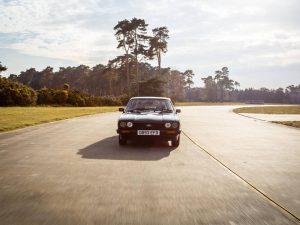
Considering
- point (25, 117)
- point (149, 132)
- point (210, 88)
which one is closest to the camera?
point (149, 132)

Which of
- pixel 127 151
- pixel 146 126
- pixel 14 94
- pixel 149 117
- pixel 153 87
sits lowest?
pixel 127 151

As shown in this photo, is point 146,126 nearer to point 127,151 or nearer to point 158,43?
point 127,151

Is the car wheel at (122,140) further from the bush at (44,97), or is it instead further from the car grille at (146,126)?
the bush at (44,97)

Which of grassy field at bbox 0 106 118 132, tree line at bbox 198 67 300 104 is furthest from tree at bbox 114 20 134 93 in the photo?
tree line at bbox 198 67 300 104

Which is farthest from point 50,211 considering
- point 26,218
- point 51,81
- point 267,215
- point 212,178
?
point 51,81

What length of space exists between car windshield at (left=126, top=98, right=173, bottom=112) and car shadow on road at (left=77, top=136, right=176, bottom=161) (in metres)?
1.07

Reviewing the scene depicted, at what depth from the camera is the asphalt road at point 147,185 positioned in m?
3.97

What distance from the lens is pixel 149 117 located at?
32.0 ft

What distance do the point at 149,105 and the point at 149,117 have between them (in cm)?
143

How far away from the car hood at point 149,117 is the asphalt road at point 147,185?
30.7 inches

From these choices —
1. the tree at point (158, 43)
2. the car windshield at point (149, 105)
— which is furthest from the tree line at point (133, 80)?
the car windshield at point (149, 105)

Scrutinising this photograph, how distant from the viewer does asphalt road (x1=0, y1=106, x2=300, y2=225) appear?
3.97m

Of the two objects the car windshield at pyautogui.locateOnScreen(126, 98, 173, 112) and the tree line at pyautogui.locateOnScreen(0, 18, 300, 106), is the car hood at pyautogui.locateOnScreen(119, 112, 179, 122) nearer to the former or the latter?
the car windshield at pyautogui.locateOnScreen(126, 98, 173, 112)

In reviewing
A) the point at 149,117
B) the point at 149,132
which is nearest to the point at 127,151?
the point at 149,132
